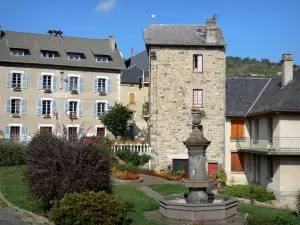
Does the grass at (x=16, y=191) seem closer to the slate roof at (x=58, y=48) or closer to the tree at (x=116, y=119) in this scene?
the tree at (x=116, y=119)

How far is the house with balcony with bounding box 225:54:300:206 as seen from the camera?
24.9 m

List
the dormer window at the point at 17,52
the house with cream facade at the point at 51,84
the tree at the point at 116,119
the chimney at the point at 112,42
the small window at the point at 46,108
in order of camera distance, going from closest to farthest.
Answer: the tree at the point at 116,119 < the house with cream facade at the point at 51,84 < the dormer window at the point at 17,52 < the small window at the point at 46,108 < the chimney at the point at 112,42

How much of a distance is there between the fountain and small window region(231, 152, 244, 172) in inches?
635

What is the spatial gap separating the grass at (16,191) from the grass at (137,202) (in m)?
3.12

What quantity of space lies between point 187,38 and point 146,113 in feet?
22.6

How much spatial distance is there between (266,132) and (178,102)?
643 centimetres

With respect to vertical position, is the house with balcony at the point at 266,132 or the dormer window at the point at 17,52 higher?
the dormer window at the point at 17,52

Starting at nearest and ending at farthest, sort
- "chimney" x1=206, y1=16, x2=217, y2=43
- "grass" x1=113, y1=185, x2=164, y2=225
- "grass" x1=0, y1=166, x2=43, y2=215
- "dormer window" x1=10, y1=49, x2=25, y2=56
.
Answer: "grass" x1=113, y1=185, x2=164, y2=225 → "grass" x1=0, y1=166, x2=43, y2=215 → "chimney" x1=206, y1=16, x2=217, y2=43 → "dormer window" x1=10, y1=49, x2=25, y2=56

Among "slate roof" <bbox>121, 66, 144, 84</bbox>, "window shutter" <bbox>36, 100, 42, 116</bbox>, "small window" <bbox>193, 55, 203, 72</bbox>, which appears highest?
"slate roof" <bbox>121, 66, 144, 84</bbox>

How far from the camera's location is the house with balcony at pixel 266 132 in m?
24.9

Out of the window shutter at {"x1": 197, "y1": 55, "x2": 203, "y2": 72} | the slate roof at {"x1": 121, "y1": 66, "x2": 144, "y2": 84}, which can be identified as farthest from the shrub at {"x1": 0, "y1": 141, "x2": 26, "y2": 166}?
the slate roof at {"x1": 121, "y1": 66, "x2": 144, "y2": 84}

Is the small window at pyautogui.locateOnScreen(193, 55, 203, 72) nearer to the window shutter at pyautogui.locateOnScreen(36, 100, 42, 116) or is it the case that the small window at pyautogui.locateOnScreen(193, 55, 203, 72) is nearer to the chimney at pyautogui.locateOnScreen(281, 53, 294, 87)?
the chimney at pyautogui.locateOnScreen(281, 53, 294, 87)

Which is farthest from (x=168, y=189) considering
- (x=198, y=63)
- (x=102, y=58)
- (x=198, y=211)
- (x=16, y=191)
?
(x=102, y=58)

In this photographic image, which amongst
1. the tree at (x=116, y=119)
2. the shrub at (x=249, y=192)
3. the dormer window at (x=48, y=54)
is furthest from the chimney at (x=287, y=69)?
the dormer window at (x=48, y=54)
